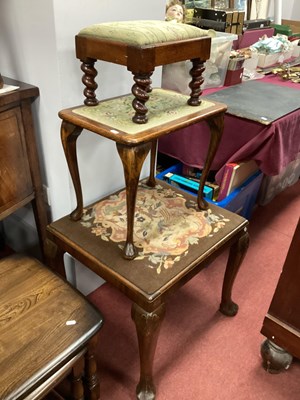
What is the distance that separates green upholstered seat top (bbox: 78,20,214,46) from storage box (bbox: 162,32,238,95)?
590mm

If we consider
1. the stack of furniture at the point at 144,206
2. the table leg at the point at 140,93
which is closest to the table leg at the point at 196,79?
the stack of furniture at the point at 144,206

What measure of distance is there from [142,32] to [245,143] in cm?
78

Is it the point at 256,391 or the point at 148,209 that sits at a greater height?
the point at 148,209

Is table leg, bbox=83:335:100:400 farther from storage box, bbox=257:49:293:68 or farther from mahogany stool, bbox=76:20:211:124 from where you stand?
storage box, bbox=257:49:293:68

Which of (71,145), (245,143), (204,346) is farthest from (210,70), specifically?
(204,346)

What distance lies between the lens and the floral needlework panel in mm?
952

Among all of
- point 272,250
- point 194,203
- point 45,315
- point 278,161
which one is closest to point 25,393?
point 45,315

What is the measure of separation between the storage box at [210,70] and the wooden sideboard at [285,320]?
82cm

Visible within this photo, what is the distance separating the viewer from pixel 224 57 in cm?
162

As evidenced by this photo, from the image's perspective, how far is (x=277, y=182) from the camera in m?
1.99

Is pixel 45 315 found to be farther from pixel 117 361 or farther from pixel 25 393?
pixel 117 361

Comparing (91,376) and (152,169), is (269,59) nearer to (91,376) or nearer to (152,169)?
(152,169)

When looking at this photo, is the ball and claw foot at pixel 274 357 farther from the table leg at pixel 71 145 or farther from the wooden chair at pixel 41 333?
the table leg at pixel 71 145

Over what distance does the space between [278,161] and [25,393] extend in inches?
→ 44.4
